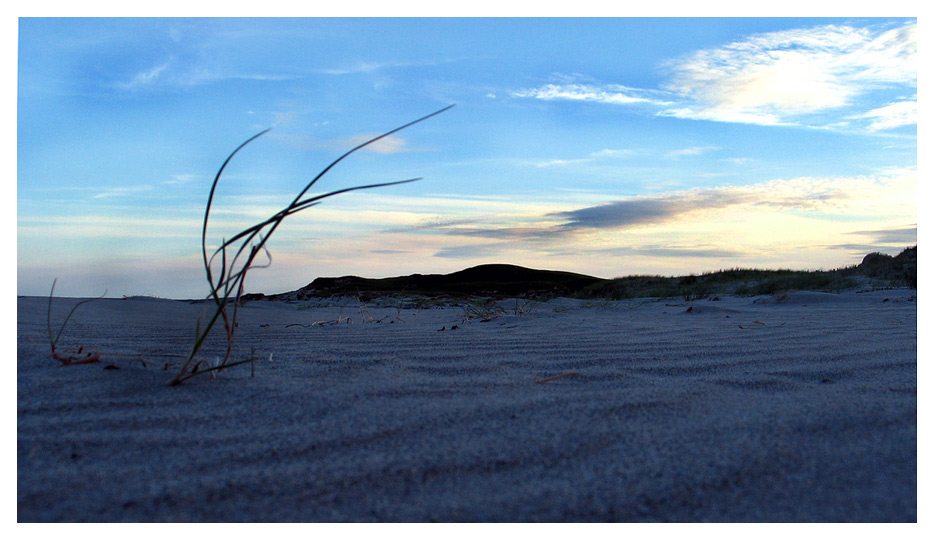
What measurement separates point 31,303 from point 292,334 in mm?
2205

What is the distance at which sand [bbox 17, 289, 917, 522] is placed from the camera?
995mm

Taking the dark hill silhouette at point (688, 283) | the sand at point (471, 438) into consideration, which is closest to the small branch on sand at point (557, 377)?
the sand at point (471, 438)

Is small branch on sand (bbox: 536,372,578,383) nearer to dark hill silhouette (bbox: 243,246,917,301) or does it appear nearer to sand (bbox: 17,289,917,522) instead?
sand (bbox: 17,289,917,522)

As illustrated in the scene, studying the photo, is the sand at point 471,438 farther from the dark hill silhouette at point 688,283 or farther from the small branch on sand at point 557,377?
the dark hill silhouette at point 688,283

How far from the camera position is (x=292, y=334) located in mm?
3215

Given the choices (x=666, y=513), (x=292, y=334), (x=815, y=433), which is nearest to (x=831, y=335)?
(x=815, y=433)

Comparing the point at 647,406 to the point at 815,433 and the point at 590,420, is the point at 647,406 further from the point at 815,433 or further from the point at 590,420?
the point at 815,433

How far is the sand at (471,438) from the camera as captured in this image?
99cm

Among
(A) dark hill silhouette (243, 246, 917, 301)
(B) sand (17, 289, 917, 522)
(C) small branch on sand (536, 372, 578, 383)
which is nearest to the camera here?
(B) sand (17, 289, 917, 522)

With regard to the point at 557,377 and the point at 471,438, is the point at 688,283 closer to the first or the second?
the point at 557,377

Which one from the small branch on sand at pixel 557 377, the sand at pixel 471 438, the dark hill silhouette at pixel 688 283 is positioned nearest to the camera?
the sand at pixel 471 438

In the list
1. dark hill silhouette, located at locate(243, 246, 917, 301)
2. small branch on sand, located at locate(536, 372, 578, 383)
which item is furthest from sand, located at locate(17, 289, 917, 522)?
dark hill silhouette, located at locate(243, 246, 917, 301)

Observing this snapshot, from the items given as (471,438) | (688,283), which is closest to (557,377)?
(471,438)

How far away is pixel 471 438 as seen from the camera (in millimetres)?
1260
